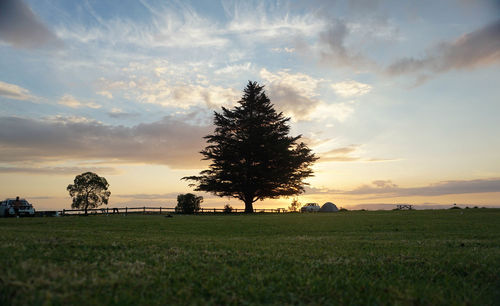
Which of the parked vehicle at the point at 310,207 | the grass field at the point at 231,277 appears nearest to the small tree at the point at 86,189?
the parked vehicle at the point at 310,207

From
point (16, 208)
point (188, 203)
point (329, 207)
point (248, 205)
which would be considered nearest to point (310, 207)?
point (329, 207)

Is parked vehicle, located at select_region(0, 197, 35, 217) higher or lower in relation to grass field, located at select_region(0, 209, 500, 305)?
higher

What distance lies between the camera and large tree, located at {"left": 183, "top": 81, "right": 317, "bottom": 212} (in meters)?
52.2

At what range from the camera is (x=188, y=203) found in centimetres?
5281

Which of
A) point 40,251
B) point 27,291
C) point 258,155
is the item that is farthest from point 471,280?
point 258,155

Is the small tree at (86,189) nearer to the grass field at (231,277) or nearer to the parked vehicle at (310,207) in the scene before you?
the parked vehicle at (310,207)

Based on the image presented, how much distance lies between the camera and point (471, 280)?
259 inches

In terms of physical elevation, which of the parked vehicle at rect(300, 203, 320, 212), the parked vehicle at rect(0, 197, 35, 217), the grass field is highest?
the parked vehicle at rect(0, 197, 35, 217)

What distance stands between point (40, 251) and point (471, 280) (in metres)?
9.00

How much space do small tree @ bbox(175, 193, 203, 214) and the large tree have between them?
6.71 ft

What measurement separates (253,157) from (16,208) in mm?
34187

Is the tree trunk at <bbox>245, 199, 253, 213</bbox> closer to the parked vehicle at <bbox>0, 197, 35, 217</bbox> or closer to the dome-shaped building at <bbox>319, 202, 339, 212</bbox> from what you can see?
the dome-shaped building at <bbox>319, 202, 339, 212</bbox>

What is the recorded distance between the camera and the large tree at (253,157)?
171 feet

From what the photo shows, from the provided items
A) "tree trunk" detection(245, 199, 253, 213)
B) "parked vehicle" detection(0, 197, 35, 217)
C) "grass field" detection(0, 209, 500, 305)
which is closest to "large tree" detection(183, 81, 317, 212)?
"tree trunk" detection(245, 199, 253, 213)
